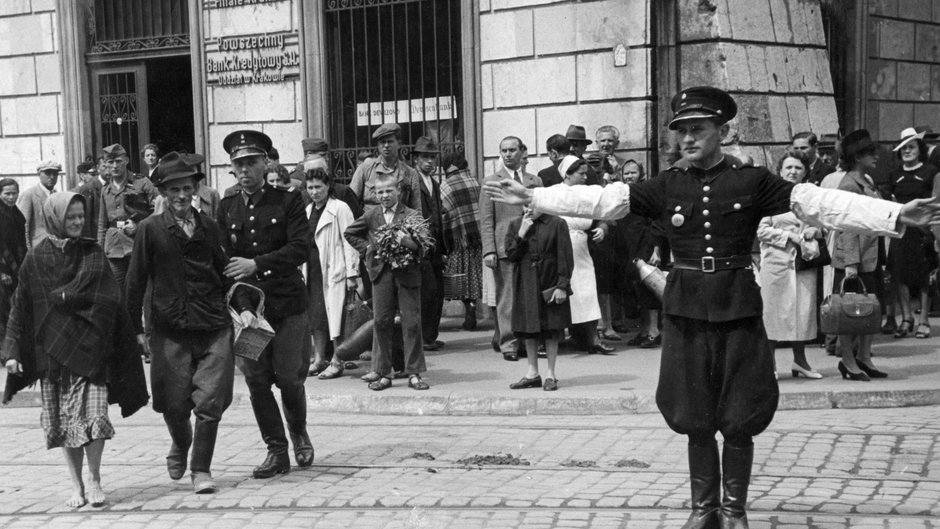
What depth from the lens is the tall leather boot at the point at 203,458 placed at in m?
7.22

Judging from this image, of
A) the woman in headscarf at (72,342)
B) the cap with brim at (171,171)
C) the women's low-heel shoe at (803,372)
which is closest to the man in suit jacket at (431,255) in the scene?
the women's low-heel shoe at (803,372)

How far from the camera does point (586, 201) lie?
20.0 feet

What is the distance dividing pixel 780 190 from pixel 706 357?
2.80 feet

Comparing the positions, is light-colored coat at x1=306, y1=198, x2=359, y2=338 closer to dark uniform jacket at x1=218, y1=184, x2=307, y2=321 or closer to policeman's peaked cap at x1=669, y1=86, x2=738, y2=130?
dark uniform jacket at x1=218, y1=184, x2=307, y2=321

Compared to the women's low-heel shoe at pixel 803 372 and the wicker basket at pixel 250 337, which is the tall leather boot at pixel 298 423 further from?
the women's low-heel shoe at pixel 803 372

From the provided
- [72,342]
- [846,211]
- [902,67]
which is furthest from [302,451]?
[902,67]

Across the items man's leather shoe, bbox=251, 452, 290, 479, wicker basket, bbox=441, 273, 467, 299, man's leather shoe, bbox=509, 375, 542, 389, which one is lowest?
man's leather shoe, bbox=509, 375, 542, 389

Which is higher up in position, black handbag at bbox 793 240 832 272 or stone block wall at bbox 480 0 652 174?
stone block wall at bbox 480 0 652 174

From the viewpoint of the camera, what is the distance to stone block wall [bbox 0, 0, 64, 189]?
1833cm

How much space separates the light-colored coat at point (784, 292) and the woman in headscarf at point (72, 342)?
5.45m

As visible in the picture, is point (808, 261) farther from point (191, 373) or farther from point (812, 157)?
point (191, 373)

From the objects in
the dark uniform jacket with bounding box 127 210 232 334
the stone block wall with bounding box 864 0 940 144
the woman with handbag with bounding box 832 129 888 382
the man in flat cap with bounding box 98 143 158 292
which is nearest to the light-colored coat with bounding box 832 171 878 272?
the woman with handbag with bounding box 832 129 888 382

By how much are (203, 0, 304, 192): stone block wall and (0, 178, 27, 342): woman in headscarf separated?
3649mm

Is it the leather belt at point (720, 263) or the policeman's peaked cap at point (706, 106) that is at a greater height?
the policeman's peaked cap at point (706, 106)
